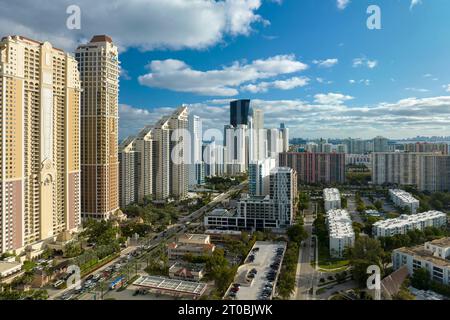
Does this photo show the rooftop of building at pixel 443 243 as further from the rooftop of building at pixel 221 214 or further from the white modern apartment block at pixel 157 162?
the white modern apartment block at pixel 157 162

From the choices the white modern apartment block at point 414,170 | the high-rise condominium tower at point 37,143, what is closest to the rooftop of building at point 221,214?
the high-rise condominium tower at point 37,143

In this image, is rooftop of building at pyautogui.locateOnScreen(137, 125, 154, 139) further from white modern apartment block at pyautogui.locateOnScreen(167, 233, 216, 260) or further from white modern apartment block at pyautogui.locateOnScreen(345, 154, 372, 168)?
white modern apartment block at pyautogui.locateOnScreen(345, 154, 372, 168)

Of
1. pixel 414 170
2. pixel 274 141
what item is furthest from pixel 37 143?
pixel 274 141

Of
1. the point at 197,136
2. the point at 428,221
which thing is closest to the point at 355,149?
the point at 197,136

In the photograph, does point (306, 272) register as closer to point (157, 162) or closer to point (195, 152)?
point (157, 162)

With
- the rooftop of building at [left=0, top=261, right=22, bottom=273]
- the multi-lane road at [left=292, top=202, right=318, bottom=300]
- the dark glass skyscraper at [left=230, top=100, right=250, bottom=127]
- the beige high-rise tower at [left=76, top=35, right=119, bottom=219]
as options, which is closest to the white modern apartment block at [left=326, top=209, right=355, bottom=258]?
the multi-lane road at [left=292, top=202, right=318, bottom=300]
